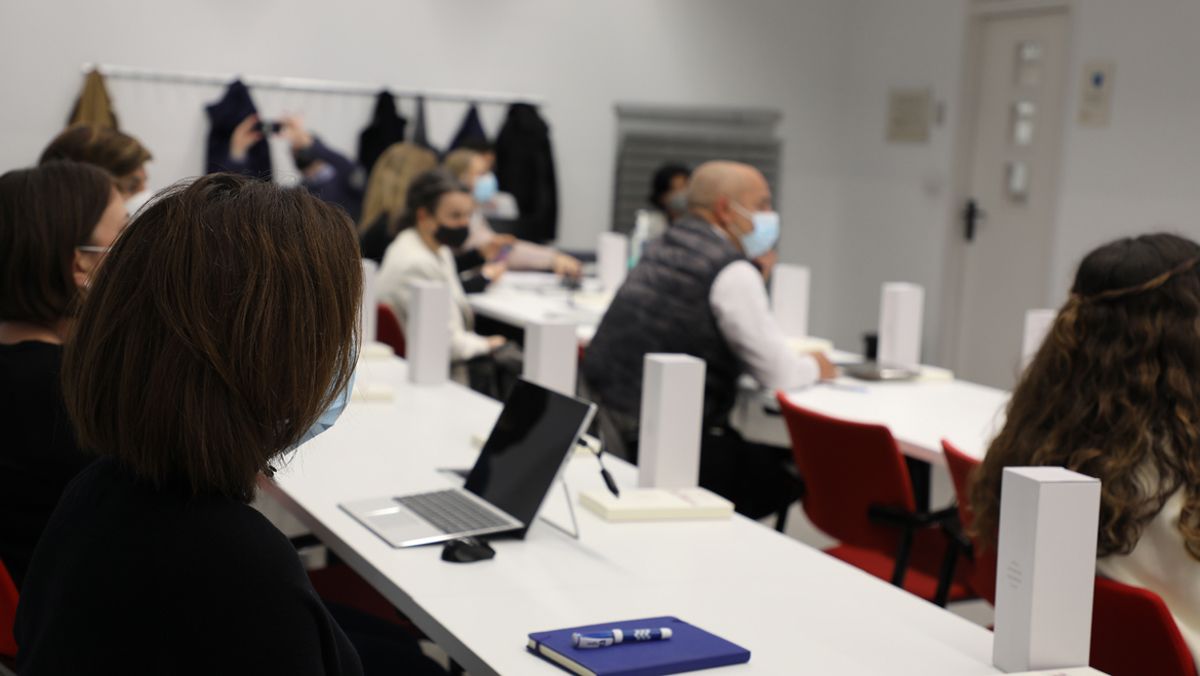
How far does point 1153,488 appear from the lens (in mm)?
1912

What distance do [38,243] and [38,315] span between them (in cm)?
12

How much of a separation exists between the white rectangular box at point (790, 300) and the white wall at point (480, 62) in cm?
335

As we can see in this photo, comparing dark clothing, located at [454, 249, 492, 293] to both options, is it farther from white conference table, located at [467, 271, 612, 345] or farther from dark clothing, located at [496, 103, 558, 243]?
dark clothing, located at [496, 103, 558, 243]

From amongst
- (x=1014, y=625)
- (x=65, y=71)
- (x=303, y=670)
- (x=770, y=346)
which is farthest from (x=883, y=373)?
(x=65, y=71)

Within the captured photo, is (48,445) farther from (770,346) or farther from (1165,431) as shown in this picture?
(770,346)

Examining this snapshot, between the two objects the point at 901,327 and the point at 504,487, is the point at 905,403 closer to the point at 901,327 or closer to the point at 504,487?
the point at 901,327

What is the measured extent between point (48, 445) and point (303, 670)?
3.07ft

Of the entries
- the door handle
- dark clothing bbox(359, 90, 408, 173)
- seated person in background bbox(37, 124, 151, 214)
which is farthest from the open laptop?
the door handle

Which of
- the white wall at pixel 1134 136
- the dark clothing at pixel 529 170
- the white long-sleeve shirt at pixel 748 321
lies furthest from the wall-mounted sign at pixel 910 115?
the white long-sleeve shirt at pixel 748 321

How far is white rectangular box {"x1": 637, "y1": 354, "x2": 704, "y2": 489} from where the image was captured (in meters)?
2.38

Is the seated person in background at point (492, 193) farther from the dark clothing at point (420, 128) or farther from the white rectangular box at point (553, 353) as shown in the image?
the white rectangular box at point (553, 353)

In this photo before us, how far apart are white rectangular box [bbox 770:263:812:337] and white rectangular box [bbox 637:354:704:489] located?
221cm

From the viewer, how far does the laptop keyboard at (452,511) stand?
2109mm

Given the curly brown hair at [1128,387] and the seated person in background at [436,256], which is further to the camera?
the seated person in background at [436,256]
